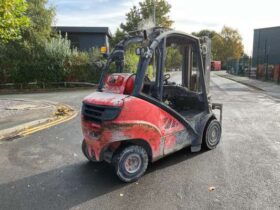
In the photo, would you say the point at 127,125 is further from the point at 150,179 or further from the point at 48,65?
the point at 48,65

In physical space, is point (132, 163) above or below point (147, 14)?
below

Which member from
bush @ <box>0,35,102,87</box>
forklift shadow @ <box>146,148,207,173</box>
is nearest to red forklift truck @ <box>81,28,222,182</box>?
forklift shadow @ <box>146,148,207,173</box>

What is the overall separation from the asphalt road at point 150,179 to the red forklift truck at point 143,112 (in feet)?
1.02

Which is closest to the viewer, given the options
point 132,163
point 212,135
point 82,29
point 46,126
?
point 132,163

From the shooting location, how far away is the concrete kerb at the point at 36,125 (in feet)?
25.6

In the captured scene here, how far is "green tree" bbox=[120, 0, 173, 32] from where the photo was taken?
3866cm

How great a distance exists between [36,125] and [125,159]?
201 inches

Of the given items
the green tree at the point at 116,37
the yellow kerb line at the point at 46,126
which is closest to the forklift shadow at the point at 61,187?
the yellow kerb line at the point at 46,126

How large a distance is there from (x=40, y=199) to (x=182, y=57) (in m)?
4.14

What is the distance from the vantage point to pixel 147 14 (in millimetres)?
38750

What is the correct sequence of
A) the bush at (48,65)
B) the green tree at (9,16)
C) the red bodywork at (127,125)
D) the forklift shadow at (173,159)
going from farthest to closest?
the bush at (48,65) → the green tree at (9,16) → the forklift shadow at (173,159) → the red bodywork at (127,125)

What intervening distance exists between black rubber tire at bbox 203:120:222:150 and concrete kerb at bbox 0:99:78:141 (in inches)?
188

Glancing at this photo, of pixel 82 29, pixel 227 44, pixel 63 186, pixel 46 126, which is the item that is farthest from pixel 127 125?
pixel 227 44

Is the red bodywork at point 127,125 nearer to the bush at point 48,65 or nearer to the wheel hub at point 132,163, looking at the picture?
the wheel hub at point 132,163
